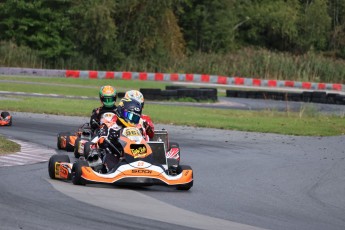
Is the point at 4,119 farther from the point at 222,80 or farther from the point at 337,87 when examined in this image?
the point at 337,87

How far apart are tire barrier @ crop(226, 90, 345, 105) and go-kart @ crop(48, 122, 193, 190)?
20018mm

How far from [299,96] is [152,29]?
1622cm

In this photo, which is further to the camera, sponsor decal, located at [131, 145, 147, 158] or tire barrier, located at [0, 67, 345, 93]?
tire barrier, located at [0, 67, 345, 93]

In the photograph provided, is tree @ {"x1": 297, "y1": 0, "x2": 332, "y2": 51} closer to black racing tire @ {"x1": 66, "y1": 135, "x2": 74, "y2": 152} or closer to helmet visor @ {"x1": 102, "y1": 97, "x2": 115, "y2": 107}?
black racing tire @ {"x1": 66, "y1": 135, "x2": 74, "y2": 152}

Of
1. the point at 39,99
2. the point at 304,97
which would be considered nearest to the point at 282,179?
the point at 39,99

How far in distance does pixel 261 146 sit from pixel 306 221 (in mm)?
7617

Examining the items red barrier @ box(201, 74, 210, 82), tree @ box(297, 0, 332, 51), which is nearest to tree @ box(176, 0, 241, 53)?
tree @ box(297, 0, 332, 51)

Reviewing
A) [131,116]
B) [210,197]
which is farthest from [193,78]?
[210,197]

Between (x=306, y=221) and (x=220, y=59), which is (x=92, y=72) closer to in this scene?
(x=220, y=59)

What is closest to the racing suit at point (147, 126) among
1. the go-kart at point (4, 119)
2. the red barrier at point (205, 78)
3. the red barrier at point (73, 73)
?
the go-kart at point (4, 119)

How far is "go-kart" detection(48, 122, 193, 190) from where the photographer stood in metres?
9.41

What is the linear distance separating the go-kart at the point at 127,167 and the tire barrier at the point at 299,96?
20.0m

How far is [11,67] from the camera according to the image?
4000 centimetres

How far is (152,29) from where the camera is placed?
1807 inches
